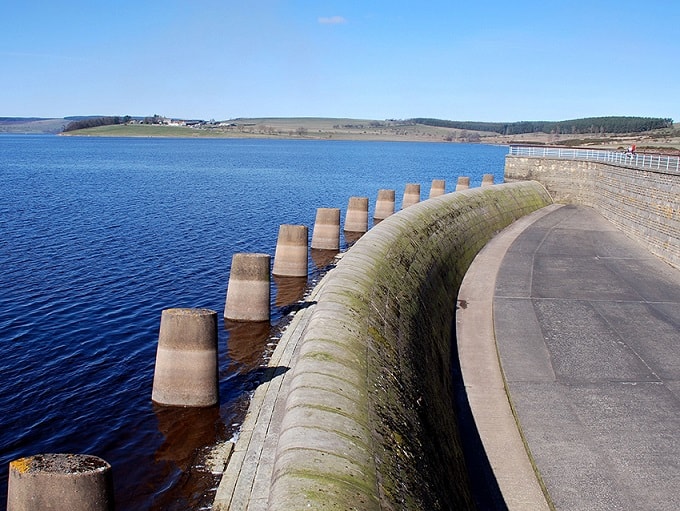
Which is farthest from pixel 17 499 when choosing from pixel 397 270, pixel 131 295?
pixel 131 295

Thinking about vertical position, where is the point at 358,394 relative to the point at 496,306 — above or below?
above

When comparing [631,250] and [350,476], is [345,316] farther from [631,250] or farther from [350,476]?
[631,250]

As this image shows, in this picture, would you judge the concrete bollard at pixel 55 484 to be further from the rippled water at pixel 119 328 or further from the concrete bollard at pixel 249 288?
the concrete bollard at pixel 249 288

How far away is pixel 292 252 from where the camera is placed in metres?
26.6

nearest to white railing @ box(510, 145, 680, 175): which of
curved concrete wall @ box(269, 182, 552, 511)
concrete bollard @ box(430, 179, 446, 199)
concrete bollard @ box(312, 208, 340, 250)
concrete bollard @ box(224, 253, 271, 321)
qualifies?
concrete bollard @ box(430, 179, 446, 199)

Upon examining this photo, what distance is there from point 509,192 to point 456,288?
22855 millimetres

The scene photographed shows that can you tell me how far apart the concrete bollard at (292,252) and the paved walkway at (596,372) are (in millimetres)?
7745

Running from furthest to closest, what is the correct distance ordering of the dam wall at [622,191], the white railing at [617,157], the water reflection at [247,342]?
the white railing at [617,157] → the dam wall at [622,191] → the water reflection at [247,342]

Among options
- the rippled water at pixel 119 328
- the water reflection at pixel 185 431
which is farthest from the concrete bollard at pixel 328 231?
the water reflection at pixel 185 431

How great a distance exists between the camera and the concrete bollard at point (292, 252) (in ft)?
87.1

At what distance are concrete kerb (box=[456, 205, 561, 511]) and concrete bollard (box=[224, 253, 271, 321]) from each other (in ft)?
19.6

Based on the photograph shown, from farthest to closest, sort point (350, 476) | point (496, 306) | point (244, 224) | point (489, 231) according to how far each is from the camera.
Answer: point (244, 224) → point (489, 231) → point (496, 306) → point (350, 476)

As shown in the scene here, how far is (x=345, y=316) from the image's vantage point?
12039 mm

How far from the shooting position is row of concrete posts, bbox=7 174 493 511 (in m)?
6.69
